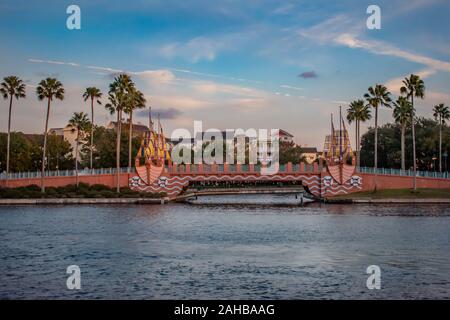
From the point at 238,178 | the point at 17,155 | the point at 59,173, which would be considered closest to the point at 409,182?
the point at 238,178

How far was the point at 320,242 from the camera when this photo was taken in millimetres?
52656

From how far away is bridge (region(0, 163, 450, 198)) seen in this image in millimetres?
119938

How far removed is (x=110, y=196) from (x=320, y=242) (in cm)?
6529

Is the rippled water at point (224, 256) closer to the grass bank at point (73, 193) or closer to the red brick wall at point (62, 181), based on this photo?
the grass bank at point (73, 193)

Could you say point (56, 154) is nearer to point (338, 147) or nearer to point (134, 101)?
point (134, 101)

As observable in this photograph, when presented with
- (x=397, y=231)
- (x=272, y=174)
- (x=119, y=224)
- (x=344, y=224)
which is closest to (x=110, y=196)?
(x=272, y=174)

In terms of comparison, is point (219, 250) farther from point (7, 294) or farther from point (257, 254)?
point (7, 294)

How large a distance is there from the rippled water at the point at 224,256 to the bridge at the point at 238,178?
43798 millimetres

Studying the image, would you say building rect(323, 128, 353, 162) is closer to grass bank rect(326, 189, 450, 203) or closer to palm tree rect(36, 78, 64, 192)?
grass bank rect(326, 189, 450, 203)

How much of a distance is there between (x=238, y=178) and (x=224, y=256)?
7698 centimetres

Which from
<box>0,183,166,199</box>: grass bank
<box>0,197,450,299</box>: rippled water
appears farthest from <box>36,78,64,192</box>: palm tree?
<box>0,197,450,299</box>: rippled water

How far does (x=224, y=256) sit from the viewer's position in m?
44.8

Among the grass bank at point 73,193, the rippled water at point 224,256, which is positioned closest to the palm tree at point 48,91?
the grass bank at point 73,193
